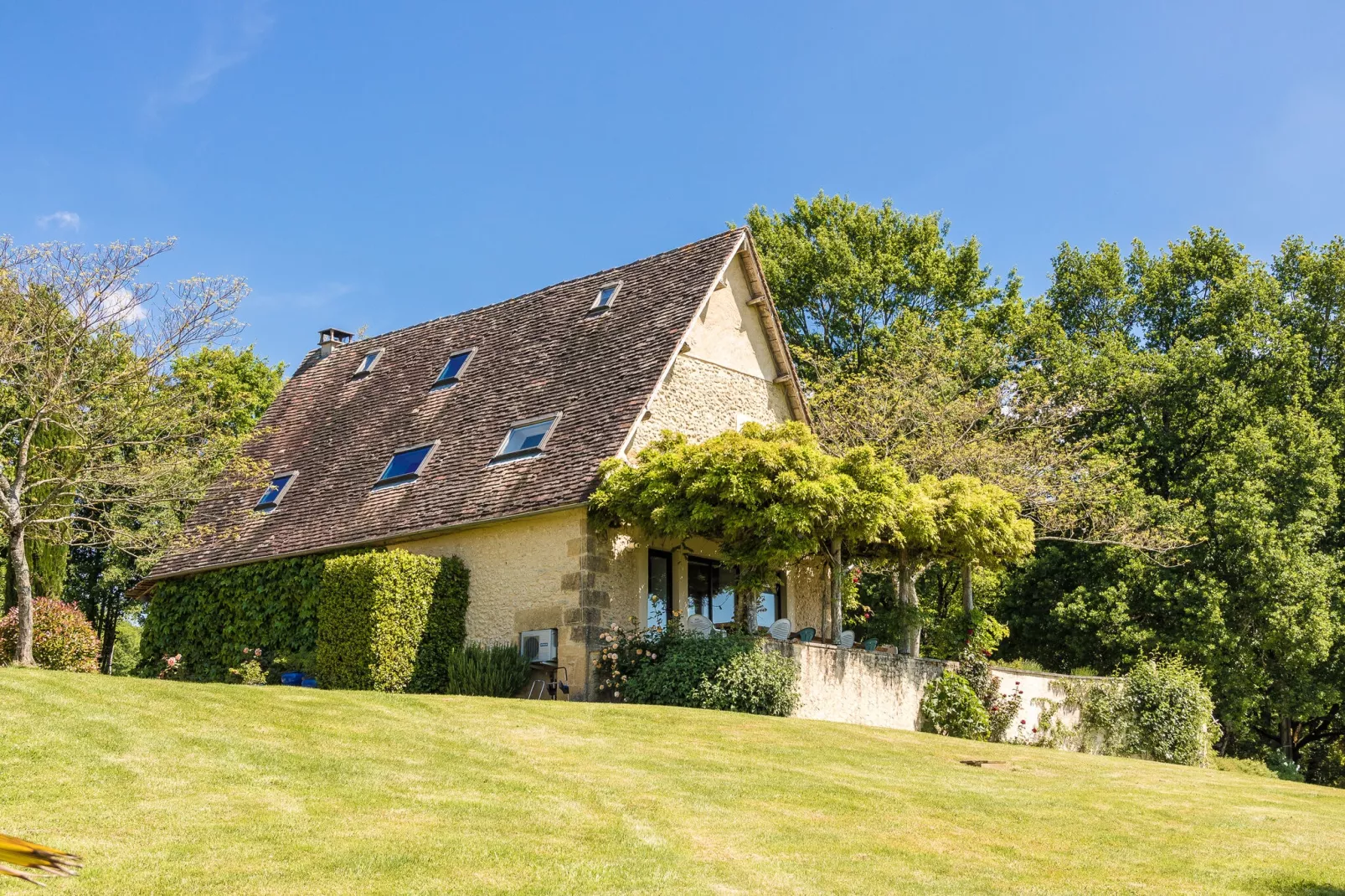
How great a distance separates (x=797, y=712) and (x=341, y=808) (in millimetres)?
10402

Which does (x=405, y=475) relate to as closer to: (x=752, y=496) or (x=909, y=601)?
(x=752, y=496)

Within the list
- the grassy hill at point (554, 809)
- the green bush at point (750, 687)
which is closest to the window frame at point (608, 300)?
the green bush at point (750, 687)

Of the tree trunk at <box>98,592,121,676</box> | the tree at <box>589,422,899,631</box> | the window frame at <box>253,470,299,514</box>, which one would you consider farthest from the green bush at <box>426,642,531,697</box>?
the tree trunk at <box>98,592,121,676</box>

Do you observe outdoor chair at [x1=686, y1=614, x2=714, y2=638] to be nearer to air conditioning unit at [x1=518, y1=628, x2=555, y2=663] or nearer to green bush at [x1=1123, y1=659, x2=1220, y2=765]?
air conditioning unit at [x1=518, y1=628, x2=555, y2=663]

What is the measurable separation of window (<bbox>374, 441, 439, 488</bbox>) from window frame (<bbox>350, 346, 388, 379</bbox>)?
4.96 meters

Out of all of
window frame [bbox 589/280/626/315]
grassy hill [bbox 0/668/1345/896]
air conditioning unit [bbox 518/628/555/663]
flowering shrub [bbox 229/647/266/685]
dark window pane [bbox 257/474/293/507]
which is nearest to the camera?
grassy hill [bbox 0/668/1345/896]

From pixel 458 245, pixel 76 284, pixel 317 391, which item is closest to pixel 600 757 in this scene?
pixel 458 245

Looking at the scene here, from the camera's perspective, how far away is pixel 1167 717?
23.5 m

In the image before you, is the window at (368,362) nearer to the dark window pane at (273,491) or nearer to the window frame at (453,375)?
the window frame at (453,375)

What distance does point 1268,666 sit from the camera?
3122cm

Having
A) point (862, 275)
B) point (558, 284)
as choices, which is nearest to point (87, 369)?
point (558, 284)

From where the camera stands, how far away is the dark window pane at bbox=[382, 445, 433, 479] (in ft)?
79.4

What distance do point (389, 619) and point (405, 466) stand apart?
436 cm

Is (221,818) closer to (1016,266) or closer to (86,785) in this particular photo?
(86,785)
